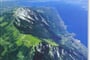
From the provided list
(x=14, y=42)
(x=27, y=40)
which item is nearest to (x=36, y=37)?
(x=27, y=40)

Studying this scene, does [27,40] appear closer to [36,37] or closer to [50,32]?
[36,37]

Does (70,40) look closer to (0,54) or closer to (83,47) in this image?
(83,47)

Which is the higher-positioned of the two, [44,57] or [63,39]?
[63,39]

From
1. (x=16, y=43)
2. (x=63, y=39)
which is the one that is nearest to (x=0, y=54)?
(x=16, y=43)

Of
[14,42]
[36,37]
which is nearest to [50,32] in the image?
[36,37]

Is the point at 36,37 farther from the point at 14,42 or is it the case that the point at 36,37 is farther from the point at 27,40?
the point at 14,42

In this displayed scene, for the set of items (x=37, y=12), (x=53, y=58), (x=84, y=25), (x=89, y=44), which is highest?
(x=37, y=12)

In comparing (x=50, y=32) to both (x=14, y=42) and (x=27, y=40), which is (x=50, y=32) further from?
(x=14, y=42)
